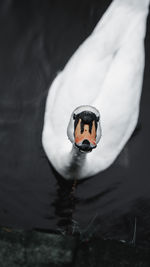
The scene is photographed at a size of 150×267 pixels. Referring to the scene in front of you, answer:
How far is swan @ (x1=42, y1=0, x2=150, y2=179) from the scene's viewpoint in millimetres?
5035

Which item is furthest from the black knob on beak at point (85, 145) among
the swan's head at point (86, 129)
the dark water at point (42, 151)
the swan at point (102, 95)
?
the dark water at point (42, 151)

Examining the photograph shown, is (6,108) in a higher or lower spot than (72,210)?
higher

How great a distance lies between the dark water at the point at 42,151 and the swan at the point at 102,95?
25cm

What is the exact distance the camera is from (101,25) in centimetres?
569

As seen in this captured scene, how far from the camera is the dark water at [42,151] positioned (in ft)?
17.0

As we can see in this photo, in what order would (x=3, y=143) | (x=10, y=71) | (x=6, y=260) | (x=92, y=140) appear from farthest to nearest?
(x=10, y=71) → (x=3, y=143) → (x=92, y=140) → (x=6, y=260)

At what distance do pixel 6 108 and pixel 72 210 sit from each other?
1519 millimetres

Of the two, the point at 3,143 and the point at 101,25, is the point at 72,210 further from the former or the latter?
the point at 101,25

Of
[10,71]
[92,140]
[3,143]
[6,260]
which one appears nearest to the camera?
[6,260]

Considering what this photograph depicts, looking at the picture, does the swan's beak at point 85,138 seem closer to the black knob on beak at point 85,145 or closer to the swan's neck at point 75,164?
the black knob on beak at point 85,145

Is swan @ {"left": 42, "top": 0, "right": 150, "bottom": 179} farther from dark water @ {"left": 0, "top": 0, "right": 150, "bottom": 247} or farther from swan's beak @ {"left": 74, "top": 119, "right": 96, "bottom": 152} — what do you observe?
swan's beak @ {"left": 74, "top": 119, "right": 96, "bottom": 152}

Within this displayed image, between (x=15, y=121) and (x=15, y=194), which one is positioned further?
(x=15, y=121)

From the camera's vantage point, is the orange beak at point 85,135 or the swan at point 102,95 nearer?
the orange beak at point 85,135

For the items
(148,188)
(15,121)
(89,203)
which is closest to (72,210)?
(89,203)
